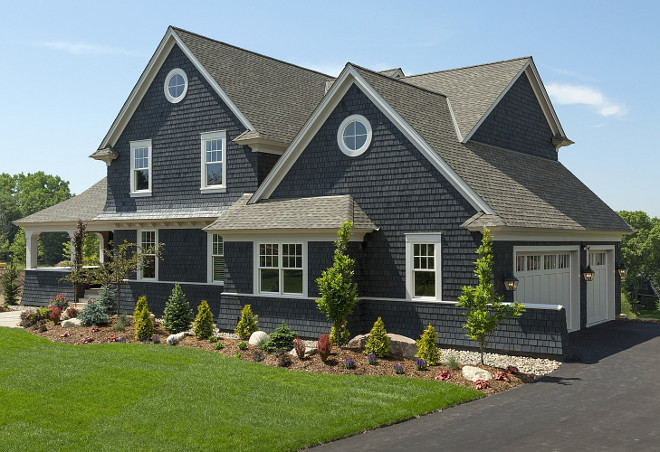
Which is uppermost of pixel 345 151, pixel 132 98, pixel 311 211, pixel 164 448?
pixel 132 98

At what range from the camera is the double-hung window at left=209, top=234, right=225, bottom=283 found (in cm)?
2353

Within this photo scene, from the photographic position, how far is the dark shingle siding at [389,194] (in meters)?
18.0

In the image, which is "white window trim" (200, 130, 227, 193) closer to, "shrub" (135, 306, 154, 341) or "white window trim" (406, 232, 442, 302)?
"shrub" (135, 306, 154, 341)

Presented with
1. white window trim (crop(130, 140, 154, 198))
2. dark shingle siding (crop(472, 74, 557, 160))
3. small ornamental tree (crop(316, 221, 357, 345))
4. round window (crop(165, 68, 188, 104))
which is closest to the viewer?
small ornamental tree (crop(316, 221, 357, 345))

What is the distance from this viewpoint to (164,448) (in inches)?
383

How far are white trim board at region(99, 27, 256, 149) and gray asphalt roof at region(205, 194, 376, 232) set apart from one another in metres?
3.51

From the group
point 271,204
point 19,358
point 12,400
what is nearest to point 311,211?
point 271,204

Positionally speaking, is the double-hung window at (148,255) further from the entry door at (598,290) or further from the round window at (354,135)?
the entry door at (598,290)

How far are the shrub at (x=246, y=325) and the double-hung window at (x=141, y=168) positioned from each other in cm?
852

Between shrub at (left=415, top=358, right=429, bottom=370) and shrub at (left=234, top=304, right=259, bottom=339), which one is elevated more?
shrub at (left=234, top=304, right=259, bottom=339)

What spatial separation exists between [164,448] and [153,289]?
15910 millimetres

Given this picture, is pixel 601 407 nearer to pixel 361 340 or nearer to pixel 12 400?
pixel 361 340

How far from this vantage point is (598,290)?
23797mm

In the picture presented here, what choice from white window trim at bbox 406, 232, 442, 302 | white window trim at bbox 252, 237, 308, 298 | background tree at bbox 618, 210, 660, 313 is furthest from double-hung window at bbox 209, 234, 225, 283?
background tree at bbox 618, 210, 660, 313
